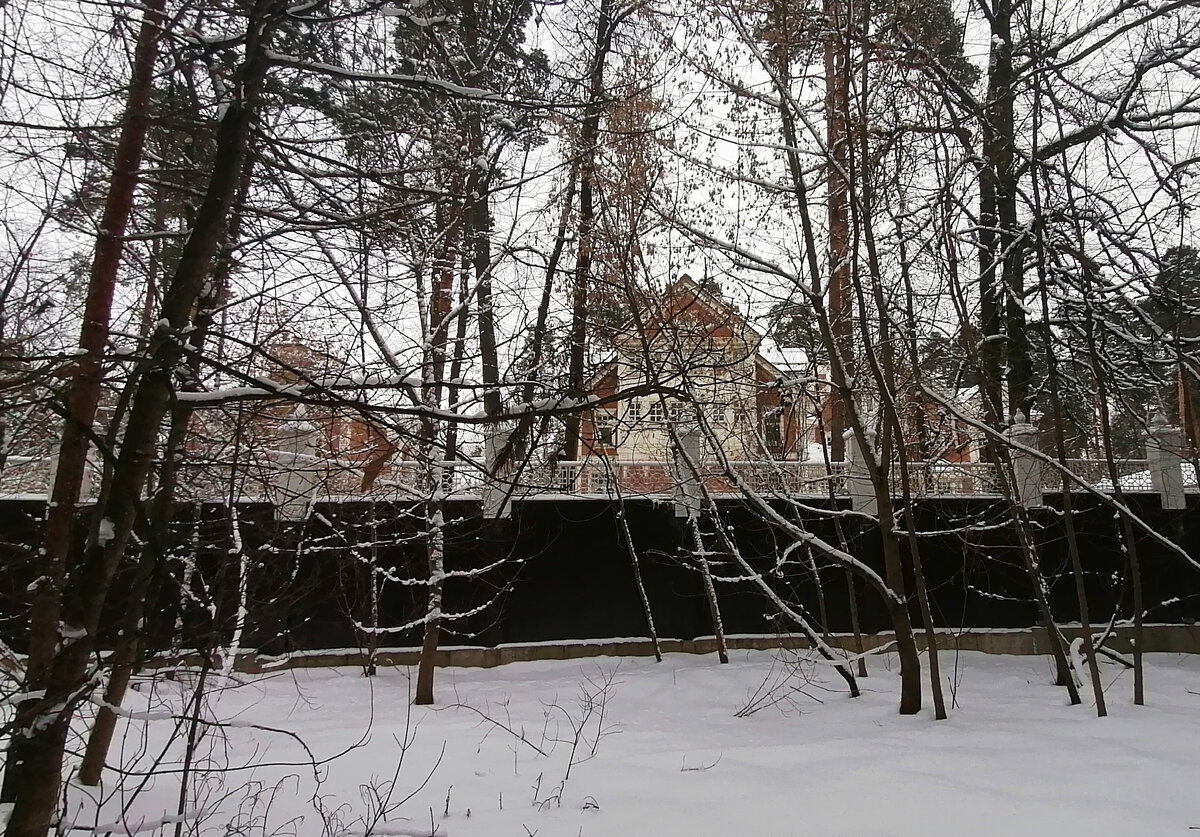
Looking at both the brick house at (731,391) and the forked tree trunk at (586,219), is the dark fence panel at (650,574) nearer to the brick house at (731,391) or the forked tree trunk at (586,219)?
the brick house at (731,391)

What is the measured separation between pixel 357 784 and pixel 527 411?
10.8 feet

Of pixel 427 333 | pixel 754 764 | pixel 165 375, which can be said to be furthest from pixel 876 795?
pixel 427 333

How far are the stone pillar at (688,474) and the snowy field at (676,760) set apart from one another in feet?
5.92

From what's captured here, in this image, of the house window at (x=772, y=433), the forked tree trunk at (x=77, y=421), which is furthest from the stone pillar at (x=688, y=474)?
the forked tree trunk at (x=77, y=421)

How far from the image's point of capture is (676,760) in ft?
17.1

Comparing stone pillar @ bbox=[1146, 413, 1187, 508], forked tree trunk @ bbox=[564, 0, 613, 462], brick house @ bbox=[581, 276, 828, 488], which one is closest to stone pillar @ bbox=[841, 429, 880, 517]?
brick house @ bbox=[581, 276, 828, 488]

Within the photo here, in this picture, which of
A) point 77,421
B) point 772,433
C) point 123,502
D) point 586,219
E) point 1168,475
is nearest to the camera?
point 77,421

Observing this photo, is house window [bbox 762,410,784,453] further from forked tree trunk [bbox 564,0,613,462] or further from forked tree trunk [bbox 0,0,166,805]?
forked tree trunk [bbox 0,0,166,805]

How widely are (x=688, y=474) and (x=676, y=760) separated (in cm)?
394

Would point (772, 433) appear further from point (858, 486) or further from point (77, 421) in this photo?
point (77, 421)

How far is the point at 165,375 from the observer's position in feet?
8.95

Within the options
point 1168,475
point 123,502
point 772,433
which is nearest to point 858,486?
point 772,433

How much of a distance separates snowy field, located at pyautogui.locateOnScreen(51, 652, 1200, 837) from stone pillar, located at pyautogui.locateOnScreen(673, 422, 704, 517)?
1.80 m

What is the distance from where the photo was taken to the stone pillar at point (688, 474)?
8.20m
